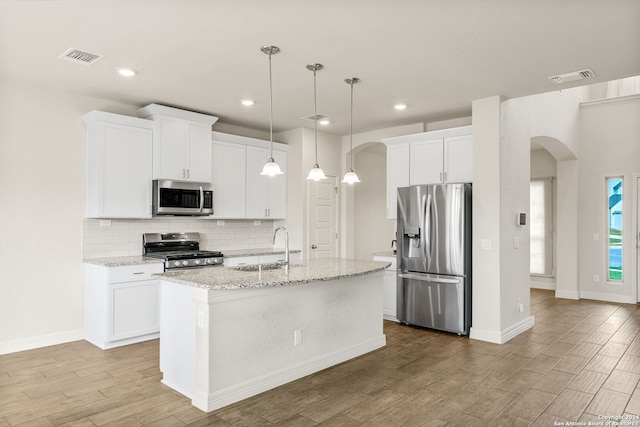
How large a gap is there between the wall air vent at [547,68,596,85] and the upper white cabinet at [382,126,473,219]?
1.12m

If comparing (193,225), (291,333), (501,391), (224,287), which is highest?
(193,225)

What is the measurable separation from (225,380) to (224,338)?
0.31 m

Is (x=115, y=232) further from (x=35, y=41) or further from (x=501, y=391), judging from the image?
(x=501, y=391)

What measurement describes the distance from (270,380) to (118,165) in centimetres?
297

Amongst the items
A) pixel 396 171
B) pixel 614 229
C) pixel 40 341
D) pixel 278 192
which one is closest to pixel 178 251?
pixel 40 341

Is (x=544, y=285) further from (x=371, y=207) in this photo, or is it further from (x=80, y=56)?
(x=80, y=56)

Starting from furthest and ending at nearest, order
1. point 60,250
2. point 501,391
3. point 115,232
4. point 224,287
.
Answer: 1. point 115,232
2. point 60,250
3. point 501,391
4. point 224,287

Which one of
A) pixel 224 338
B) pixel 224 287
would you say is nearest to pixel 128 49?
pixel 224 287

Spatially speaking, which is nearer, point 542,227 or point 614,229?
point 614,229

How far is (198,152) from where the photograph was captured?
549 centimetres

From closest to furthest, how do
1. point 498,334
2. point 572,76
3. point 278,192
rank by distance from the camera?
point 572,76 → point 498,334 → point 278,192

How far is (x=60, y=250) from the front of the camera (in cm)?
468

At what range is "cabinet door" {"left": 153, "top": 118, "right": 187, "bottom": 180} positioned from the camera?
16.7 ft

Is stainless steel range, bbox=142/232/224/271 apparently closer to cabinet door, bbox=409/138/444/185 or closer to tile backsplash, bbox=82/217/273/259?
tile backsplash, bbox=82/217/273/259
